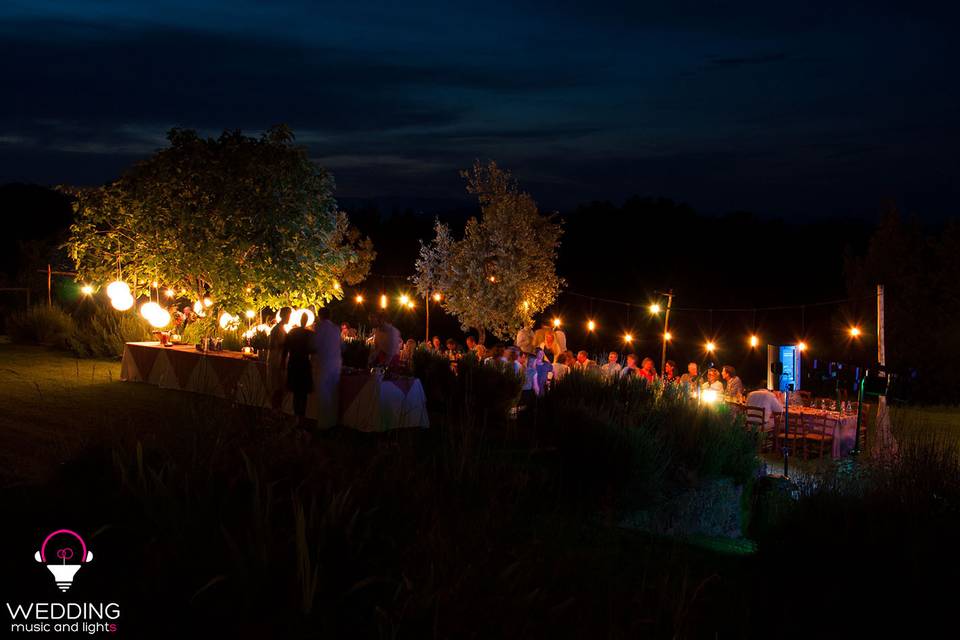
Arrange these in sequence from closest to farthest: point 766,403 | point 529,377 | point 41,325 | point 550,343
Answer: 1. point 529,377
2. point 766,403
3. point 550,343
4. point 41,325

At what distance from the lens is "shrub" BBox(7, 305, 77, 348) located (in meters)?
18.5

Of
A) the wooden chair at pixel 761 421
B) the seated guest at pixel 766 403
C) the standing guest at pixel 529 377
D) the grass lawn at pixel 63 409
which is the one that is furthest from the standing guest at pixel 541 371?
the grass lawn at pixel 63 409

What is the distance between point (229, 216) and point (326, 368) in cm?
423

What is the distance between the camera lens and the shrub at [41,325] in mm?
18500

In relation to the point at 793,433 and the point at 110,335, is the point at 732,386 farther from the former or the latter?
the point at 110,335

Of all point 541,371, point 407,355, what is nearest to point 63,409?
point 407,355

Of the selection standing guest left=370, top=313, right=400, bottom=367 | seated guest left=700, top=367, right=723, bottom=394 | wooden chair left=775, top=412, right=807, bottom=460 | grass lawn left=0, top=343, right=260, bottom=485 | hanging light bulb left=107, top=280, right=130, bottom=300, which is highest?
hanging light bulb left=107, top=280, right=130, bottom=300

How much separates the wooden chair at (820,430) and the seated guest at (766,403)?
0.48 metres

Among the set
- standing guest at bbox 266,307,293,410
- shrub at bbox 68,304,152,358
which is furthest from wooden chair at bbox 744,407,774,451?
shrub at bbox 68,304,152,358

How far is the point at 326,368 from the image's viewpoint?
1020cm

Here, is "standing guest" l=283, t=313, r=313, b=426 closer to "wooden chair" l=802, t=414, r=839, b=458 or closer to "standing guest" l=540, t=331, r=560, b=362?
"wooden chair" l=802, t=414, r=839, b=458

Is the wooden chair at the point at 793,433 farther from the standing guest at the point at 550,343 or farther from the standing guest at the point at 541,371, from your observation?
the standing guest at the point at 550,343

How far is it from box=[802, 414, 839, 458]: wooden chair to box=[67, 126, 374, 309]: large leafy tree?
7.72m

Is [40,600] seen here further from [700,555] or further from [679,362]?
[679,362]
